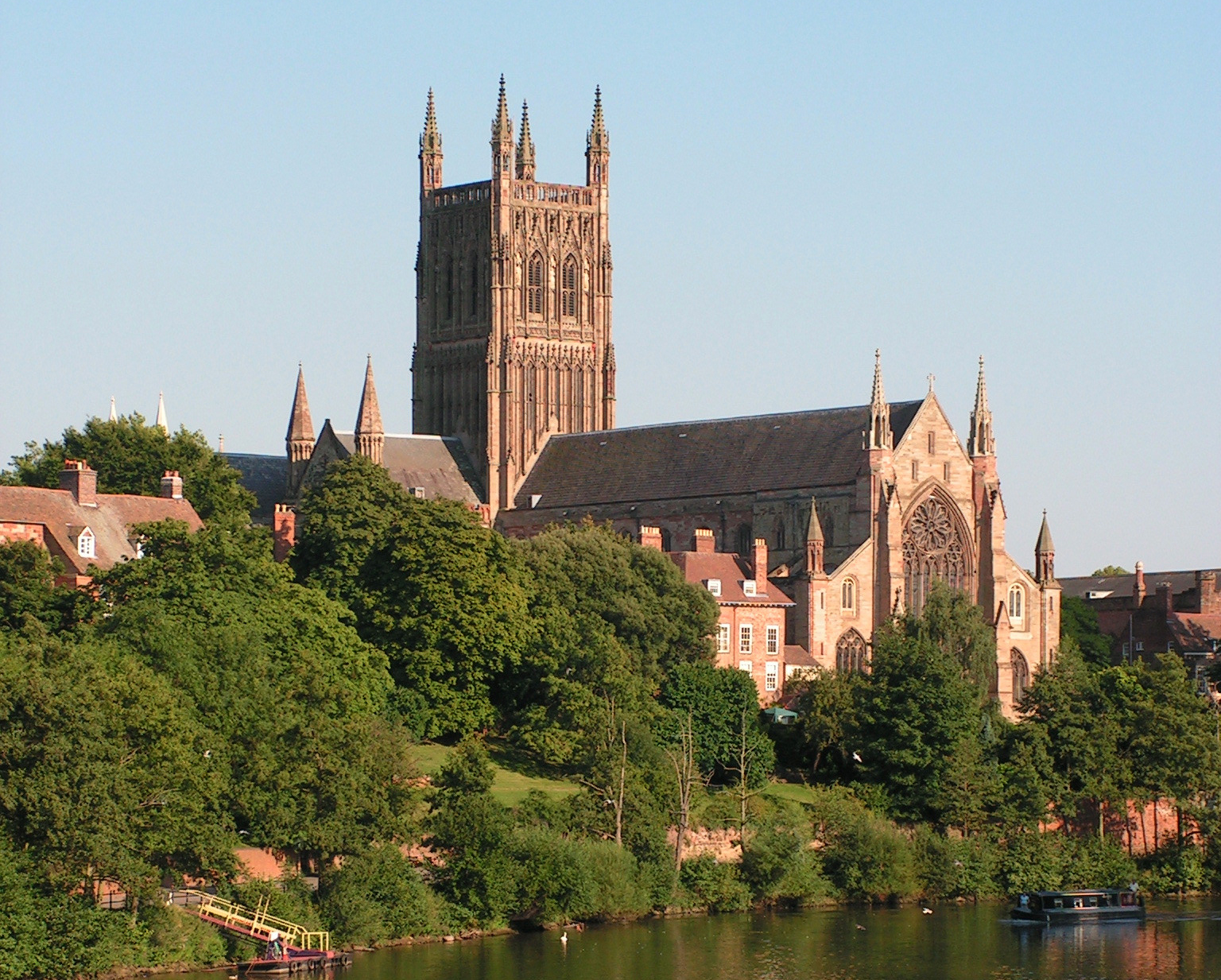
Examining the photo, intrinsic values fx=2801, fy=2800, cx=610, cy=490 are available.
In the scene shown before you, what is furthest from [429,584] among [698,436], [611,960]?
[698,436]

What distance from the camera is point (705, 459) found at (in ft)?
428

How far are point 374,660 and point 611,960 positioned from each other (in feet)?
64.6

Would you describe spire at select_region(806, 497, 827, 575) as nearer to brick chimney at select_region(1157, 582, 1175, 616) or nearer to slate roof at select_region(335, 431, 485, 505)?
slate roof at select_region(335, 431, 485, 505)

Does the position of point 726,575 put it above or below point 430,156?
below

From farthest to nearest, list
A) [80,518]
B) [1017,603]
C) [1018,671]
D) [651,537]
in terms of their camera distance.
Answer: [1017,603] < [1018,671] < [651,537] < [80,518]

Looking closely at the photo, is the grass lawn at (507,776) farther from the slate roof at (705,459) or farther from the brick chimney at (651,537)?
the slate roof at (705,459)

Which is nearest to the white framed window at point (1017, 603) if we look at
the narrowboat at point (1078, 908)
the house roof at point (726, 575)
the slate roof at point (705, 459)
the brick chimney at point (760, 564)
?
the slate roof at point (705, 459)

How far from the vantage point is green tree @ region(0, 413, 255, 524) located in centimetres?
11194

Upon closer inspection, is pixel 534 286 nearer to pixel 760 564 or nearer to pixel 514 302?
pixel 514 302

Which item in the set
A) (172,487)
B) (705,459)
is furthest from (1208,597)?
(172,487)

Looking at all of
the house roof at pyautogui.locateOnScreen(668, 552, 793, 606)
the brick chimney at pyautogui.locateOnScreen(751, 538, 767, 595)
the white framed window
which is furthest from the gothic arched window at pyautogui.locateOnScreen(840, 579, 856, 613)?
the white framed window

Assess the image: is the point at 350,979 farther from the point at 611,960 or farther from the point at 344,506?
the point at 344,506

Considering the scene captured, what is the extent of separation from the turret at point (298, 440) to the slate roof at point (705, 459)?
11523 millimetres

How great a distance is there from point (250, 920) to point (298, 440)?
72.4 m
